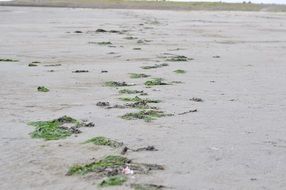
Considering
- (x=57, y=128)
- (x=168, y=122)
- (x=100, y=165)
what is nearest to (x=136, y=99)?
(x=168, y=122)

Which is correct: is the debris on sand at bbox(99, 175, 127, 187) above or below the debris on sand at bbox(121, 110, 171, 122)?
above

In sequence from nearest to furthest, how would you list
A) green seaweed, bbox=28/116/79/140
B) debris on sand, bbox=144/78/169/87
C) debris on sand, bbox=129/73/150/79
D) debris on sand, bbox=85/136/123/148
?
debris on sand, bbox=85/136/123/148, green seaweed, bbox=28/116/79/140, debris on sand, bbox=144/78/169/87, debris on sand, bbox=129/73/150/79

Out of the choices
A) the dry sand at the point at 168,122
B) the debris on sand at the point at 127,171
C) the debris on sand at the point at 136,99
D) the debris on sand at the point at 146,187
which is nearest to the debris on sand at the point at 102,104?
the dry sand at the point at 168,122

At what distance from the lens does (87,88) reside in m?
8.59

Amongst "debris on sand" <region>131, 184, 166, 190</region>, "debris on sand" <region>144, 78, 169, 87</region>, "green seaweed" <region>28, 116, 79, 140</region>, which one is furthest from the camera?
"debris on sand" <region>144, 78, 169, 87</region>

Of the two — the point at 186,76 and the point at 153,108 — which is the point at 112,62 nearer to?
the point at 186,76

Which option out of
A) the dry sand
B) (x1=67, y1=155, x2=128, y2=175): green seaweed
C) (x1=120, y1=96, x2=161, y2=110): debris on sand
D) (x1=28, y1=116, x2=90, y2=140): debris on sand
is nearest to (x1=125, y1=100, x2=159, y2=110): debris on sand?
(x1=120, y1=96, x2=161, y2=110): debris on sand

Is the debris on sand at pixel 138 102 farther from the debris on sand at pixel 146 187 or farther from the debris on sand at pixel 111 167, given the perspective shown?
the debris on sand at pixel 146 187

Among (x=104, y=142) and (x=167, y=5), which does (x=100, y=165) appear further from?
(x=167, y=5)

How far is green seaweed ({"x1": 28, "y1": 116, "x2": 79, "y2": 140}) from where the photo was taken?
571 centimetres

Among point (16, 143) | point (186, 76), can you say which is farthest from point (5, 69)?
point (16, 143)

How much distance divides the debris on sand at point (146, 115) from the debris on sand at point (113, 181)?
206 centimetres

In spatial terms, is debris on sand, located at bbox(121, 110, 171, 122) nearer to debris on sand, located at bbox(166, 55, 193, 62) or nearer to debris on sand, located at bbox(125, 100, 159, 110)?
debris on sand, located at bbox(125, 100, 159, 110)

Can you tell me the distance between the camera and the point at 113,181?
4.27 m
